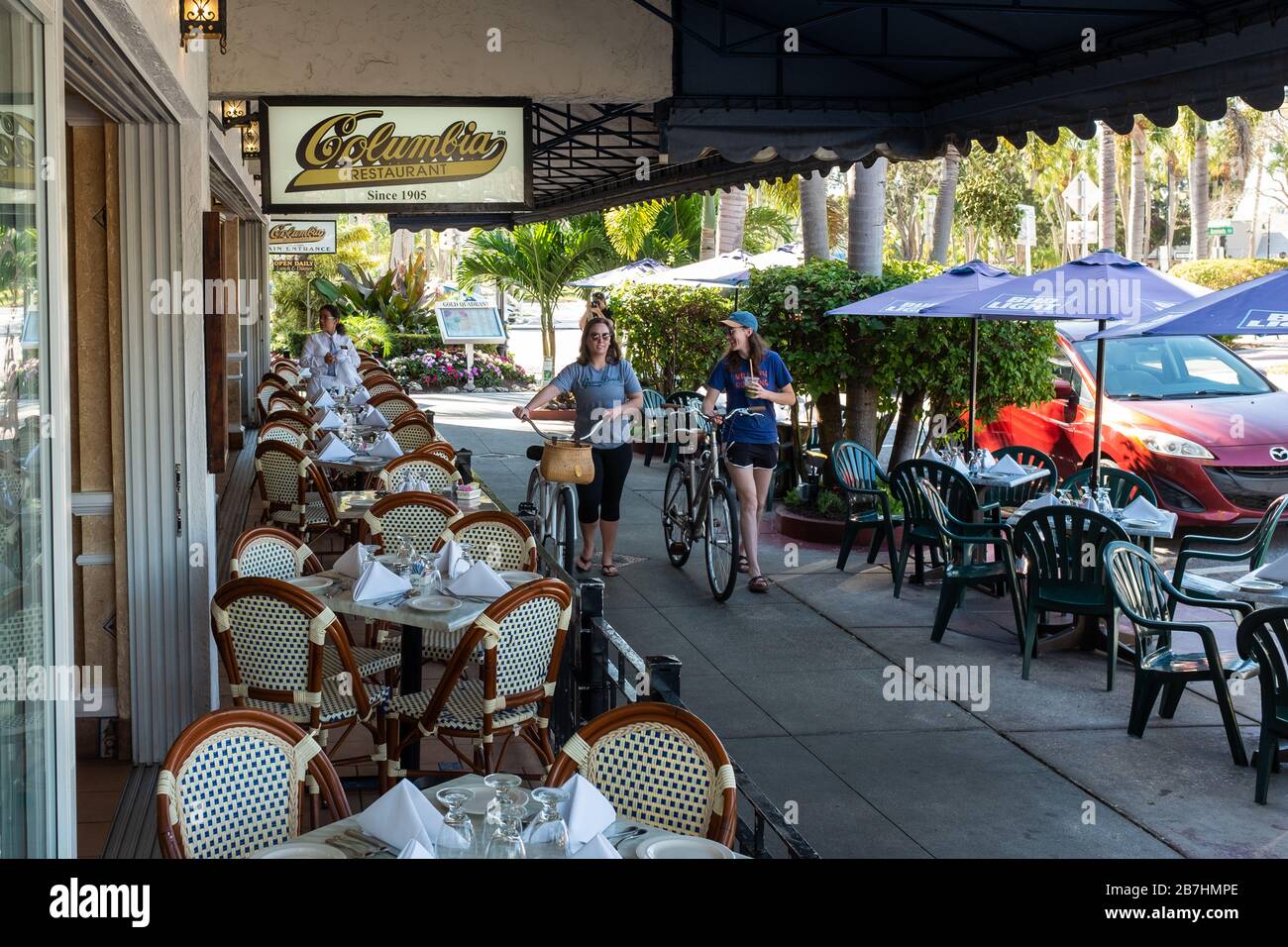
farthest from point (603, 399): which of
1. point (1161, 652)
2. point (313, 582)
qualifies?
point (1161, 652)

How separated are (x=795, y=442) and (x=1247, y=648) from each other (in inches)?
321

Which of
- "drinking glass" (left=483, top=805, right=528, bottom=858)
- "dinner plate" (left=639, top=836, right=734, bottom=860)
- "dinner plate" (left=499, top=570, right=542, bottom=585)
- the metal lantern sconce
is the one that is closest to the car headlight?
"dinner plate" (left=499, top=570, right=542, bottom=585)

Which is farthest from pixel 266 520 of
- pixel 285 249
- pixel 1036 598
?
pixel 285 249

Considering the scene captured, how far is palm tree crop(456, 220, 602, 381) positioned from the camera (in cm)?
3497

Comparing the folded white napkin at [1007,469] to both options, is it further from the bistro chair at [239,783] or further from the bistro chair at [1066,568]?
the bistro chair at [239,783]

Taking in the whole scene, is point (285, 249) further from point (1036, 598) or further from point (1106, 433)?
point (1036, 598)

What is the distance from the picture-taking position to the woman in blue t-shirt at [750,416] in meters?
10.1

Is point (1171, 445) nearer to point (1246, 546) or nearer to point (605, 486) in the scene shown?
point (1246, 546)

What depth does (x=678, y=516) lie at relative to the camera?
11.2 metres

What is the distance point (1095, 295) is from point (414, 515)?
4.94m

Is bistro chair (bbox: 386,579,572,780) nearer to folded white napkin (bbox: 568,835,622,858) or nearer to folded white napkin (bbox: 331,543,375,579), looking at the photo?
folded white napkin (bbox: 331,543,375,579)

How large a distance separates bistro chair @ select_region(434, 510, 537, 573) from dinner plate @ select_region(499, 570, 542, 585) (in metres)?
0.53

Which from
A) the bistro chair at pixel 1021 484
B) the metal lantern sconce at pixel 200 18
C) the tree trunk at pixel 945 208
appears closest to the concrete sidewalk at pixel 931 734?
the bistro chair at pixel 1021 484

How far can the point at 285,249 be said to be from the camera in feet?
84.3
